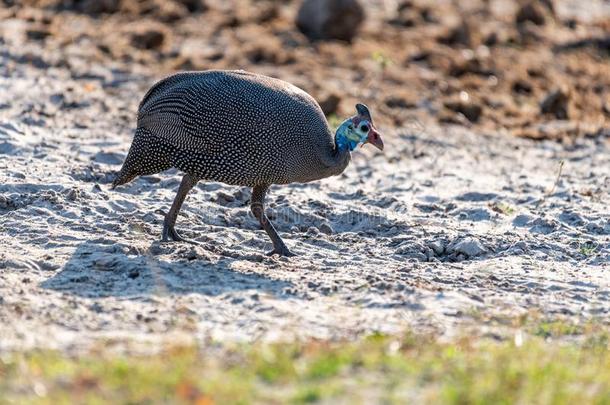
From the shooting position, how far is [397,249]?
702 centimetres

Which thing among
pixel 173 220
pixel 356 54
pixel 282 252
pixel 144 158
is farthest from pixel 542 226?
pixel 356 54

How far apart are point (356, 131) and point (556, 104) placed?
480 centimetres

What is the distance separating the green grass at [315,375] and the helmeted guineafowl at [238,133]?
166 centimetres

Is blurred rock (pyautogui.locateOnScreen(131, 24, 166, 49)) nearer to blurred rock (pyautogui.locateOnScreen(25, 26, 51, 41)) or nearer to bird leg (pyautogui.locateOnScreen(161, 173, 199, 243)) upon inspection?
blurred rock (pyautogui.locateOnScreen(25, 26, 51, 41))

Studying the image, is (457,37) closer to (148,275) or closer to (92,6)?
(92,6)

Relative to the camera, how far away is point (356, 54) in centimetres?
1193

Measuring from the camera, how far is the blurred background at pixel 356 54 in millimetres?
10680

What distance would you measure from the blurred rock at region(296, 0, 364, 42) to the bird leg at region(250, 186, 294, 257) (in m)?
5.67

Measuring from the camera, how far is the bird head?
682cm

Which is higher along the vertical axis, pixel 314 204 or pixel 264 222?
pixel 264 222

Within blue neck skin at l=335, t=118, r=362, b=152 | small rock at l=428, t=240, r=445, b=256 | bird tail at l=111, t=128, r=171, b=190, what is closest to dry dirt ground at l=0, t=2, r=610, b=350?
small rock at l=428, t=240, r=445, b=256

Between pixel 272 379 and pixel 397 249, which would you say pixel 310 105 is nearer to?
pixel 397 249

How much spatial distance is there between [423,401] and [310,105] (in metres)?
2.66

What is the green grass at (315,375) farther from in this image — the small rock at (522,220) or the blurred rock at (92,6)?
the blurred rock at (92,6)
